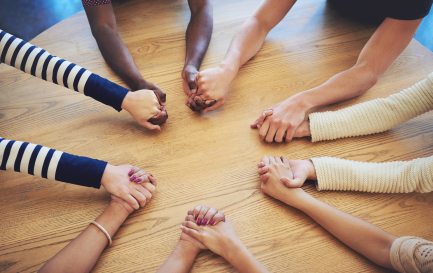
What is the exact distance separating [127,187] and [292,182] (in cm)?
41

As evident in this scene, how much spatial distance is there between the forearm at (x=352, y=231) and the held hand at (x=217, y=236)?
184 millimetres

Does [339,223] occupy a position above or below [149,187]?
below

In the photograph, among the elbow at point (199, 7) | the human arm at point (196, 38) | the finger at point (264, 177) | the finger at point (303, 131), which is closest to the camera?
the finger at point (264, 177)

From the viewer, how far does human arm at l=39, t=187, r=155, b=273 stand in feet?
2.47

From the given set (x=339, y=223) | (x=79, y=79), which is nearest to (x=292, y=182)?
(x=339, y=223)

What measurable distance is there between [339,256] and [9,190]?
2.85 feet

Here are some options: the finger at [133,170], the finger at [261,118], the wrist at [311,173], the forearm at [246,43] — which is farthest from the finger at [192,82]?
the wrist at [311,173]

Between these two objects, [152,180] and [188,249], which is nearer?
[188,249]

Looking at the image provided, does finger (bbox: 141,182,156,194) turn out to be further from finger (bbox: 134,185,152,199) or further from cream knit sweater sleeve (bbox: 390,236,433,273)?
cream knit sweater sleeve (bbox: 390,236,433,273)

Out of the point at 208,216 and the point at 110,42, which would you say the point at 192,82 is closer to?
the point at 110,42

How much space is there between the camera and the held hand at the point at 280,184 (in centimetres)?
86

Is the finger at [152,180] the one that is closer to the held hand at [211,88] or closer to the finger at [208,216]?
the finger at [208,216]

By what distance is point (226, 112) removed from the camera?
1.09 m

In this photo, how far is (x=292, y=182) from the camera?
0.86 m
